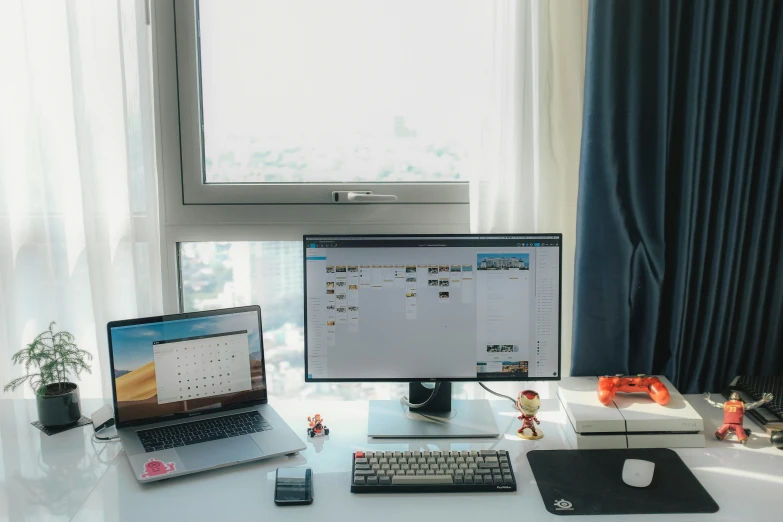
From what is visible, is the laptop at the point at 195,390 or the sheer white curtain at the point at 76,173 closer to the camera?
Result: the laptop at the point at 195,390

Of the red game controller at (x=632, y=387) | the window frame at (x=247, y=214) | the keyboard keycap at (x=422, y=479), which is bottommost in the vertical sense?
the keyboard keycap at (x=422, y=479)

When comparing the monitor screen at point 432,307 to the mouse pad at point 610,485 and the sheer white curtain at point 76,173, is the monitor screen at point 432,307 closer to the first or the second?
the mouse pad at point 610,485

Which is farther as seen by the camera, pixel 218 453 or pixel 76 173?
pixel 76 173

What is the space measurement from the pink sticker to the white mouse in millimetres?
889

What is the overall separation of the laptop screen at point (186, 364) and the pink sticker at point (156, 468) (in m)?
0.17

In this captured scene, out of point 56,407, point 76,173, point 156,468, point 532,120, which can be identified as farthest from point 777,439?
point 76,173

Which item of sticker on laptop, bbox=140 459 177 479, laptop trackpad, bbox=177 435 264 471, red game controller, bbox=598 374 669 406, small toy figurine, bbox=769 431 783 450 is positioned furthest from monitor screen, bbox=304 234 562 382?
small toy figurine, bbox=769 431 783 450

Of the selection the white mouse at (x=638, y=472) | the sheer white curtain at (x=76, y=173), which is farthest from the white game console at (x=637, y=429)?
the sheer white curtain at (x=76, y=173)

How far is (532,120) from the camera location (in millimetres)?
1622

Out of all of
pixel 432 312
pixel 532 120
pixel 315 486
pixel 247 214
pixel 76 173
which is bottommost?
pixel 315 486

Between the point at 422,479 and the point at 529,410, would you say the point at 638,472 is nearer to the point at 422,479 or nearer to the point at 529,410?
the point at 529,410

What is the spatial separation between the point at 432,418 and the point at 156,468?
61 cm

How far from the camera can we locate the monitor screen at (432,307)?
149 cm

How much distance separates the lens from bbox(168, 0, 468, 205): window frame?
1710 millimetres
